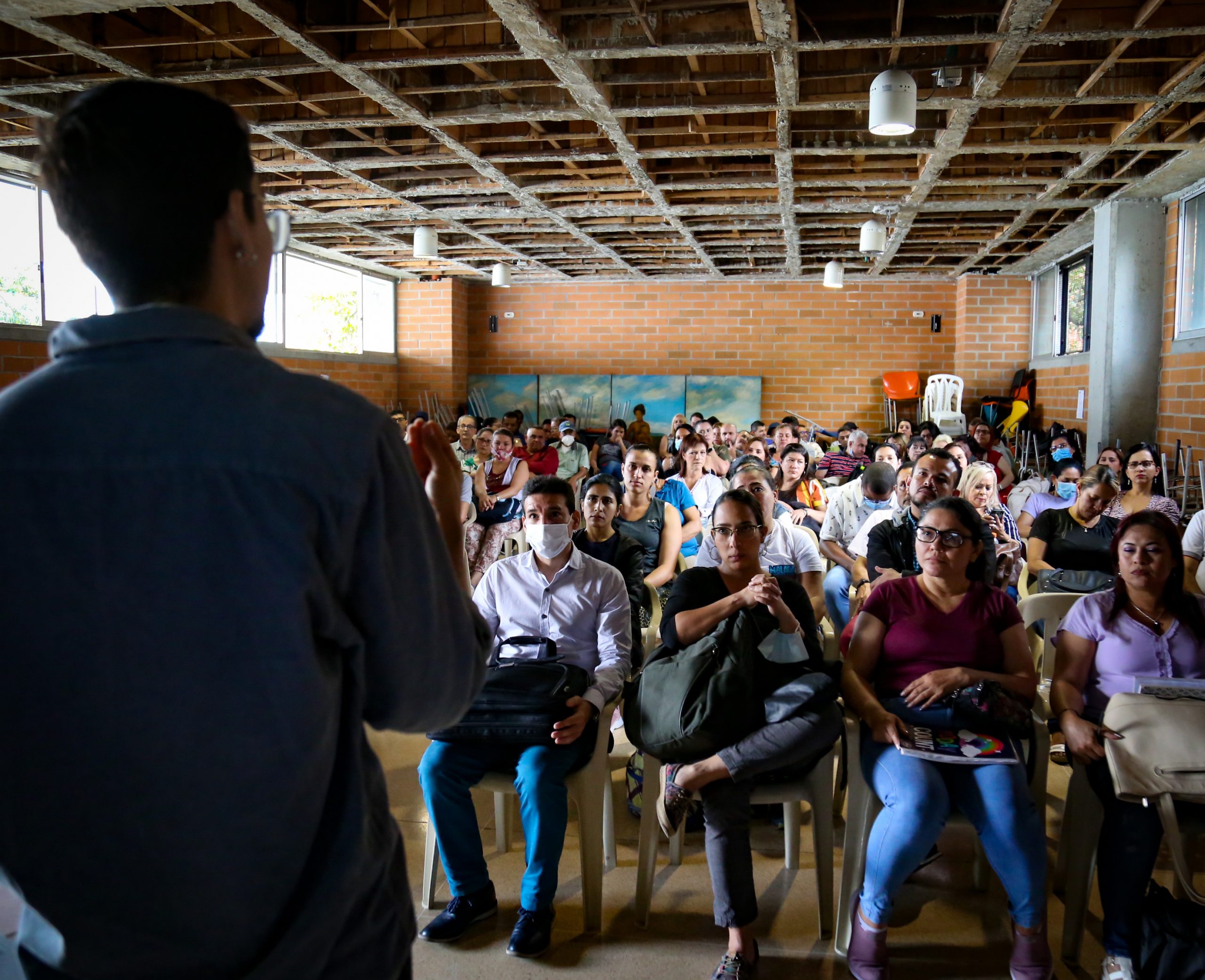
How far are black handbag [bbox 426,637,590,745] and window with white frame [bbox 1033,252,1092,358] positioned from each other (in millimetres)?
9066

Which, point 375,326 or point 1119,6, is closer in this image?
point 1119,6

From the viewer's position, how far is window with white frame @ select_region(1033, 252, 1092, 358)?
10.3 metres

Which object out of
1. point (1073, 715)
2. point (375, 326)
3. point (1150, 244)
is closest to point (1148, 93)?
point (1150, 244)

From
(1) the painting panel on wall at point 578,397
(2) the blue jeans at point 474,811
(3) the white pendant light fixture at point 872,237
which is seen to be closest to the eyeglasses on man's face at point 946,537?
(2) the blue jeans at point 474,811

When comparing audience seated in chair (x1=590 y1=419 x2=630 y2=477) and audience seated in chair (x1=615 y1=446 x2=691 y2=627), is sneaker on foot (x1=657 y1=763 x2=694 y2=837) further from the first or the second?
audience seated in chair (x1=590 y1=419 x2=630 y2=477)

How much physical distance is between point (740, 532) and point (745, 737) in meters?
0.67

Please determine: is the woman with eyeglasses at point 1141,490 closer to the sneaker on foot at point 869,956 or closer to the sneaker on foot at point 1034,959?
the sneaker on foot at point 1034,959

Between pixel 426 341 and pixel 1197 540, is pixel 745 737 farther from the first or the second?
pixel 426 341

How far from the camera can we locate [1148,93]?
16.7 feet

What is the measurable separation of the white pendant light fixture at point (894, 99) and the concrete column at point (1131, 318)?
14.6ft

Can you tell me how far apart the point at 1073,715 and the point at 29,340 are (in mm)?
7253

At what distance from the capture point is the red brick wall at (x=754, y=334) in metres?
13.4

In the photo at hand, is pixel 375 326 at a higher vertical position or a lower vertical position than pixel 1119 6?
lower

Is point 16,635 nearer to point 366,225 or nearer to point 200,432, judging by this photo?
point 200,432
